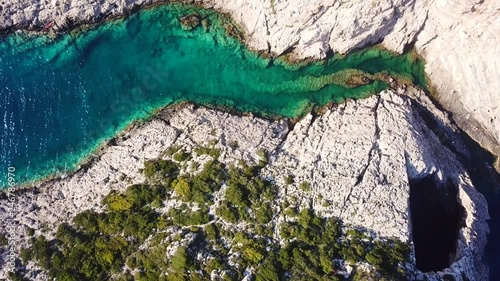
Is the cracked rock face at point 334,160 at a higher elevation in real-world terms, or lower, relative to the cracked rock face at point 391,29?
lower

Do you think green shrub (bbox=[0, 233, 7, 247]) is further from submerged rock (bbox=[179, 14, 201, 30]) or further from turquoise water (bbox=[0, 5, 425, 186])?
submerged rock (bbox=[179, 14, 201, 30])

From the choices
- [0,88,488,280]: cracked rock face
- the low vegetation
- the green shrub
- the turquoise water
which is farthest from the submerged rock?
the green shrub

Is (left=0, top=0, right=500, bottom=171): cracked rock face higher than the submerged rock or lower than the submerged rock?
higher

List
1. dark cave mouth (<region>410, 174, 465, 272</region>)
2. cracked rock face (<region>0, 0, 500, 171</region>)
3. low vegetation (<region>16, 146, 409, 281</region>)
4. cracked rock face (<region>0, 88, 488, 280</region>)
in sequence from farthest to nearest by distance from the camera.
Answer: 1. cracked rock face (<region>0, 0, 500, 171</region>)
2. dark cave mouth (<region>410, 174, 465, 272</region>)
3. cracked rock face (<region>0, 88, 488, 280</region>)
4. low vegetation (<region>16, 146, 409, 281</region>)

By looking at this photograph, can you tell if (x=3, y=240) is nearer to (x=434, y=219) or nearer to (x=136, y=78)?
(x=136, y=78)

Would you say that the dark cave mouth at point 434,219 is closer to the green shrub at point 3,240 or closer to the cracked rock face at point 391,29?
the cracked rock face at point 391,29

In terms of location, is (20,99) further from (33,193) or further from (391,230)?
(391,230)

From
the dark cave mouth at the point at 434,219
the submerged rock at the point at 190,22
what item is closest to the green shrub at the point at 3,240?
the submerged rock at the point at 190,22
